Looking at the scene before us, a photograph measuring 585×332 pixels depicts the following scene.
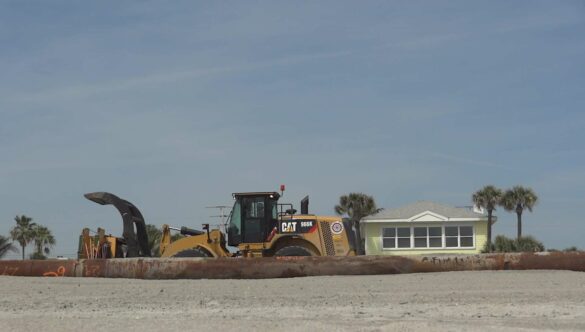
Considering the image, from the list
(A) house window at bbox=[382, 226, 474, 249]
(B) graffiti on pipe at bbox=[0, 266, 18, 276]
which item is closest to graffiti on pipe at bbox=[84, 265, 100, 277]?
(B) graffiti on pipe at bbox=[0, 266, 18, 276]

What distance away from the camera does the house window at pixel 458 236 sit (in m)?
45.3

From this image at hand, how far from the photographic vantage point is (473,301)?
11211mm

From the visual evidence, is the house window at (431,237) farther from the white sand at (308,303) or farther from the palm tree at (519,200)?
the white sand at (308,303)

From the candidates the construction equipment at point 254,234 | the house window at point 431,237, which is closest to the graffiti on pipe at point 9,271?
the construction equipment at point 254,234

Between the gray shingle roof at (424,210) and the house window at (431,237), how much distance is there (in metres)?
0.82

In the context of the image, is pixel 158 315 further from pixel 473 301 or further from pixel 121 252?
pixel 121 252

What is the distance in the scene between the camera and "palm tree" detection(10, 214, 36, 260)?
6925 centimetres

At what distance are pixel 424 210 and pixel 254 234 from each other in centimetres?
2651

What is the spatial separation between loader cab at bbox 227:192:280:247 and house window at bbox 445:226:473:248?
25.1m

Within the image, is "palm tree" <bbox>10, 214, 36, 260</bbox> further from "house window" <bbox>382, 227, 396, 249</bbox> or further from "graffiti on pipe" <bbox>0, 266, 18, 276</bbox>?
"graffiti on pipe" <bbox>0, 266, 18, 276</bbox>

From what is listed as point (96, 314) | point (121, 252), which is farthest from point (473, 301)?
point (121, 252)

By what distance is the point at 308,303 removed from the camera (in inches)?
446

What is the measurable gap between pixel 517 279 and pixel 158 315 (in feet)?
23.7

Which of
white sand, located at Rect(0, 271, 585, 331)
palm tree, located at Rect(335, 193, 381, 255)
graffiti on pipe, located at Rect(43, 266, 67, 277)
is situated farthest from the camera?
palm tree, located at Rect(335, 193, 381, 255)
